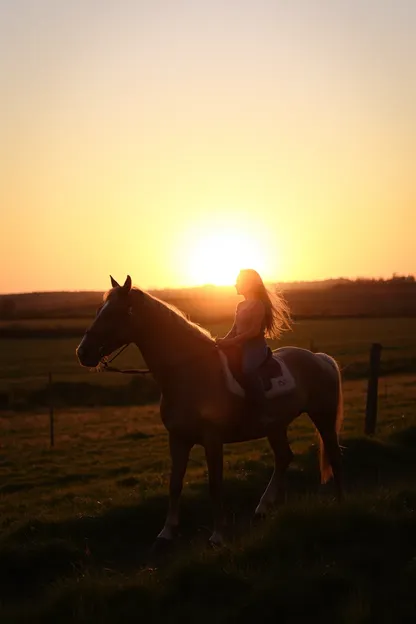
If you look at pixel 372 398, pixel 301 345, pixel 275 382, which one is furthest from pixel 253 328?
pixel 301 345

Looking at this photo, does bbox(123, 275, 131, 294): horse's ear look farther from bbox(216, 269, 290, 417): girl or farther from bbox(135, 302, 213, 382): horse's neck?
bbox(216, 269, 290, 417): girl

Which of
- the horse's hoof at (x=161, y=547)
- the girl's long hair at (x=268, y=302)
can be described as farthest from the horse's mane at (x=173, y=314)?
the horse's hoof at (x=161, y=547)

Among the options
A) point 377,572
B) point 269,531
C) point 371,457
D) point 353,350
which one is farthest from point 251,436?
point 353,350

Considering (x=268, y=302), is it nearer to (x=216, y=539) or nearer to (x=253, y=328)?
(x=253, y=328)

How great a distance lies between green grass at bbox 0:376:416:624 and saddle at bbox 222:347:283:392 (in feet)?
4.13

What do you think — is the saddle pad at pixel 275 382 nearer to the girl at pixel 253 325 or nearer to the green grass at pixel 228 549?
the girl at pixel 253 325

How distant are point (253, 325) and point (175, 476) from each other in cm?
171

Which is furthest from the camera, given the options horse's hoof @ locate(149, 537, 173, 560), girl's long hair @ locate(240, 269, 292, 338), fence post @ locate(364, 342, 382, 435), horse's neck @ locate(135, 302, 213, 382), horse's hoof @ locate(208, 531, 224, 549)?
fence post @ locate(364, 342, 382, 435)

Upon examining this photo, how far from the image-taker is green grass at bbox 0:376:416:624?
491cm

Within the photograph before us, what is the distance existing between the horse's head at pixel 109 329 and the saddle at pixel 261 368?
1126 millimetres

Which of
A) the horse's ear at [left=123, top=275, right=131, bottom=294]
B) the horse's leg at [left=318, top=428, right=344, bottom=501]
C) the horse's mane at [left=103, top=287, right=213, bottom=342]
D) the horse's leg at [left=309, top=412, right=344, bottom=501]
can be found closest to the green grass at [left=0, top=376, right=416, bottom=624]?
the horse's leg at [left=318, top=428, right=344, bottom=501]

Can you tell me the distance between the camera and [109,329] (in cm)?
705

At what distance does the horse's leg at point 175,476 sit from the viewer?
7.32 meters

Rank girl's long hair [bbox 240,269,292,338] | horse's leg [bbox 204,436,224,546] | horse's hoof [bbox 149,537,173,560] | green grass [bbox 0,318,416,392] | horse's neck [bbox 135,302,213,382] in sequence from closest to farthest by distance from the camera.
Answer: horse's hoof [bbox 149,537,173,560]
horse's leg [bbox 204,436,224,546]
horse's neck [bbox 135,302,213,382]
girl's long hair [bbox 240,269,292,338]
green grass [bbox 0,318,416,392]
